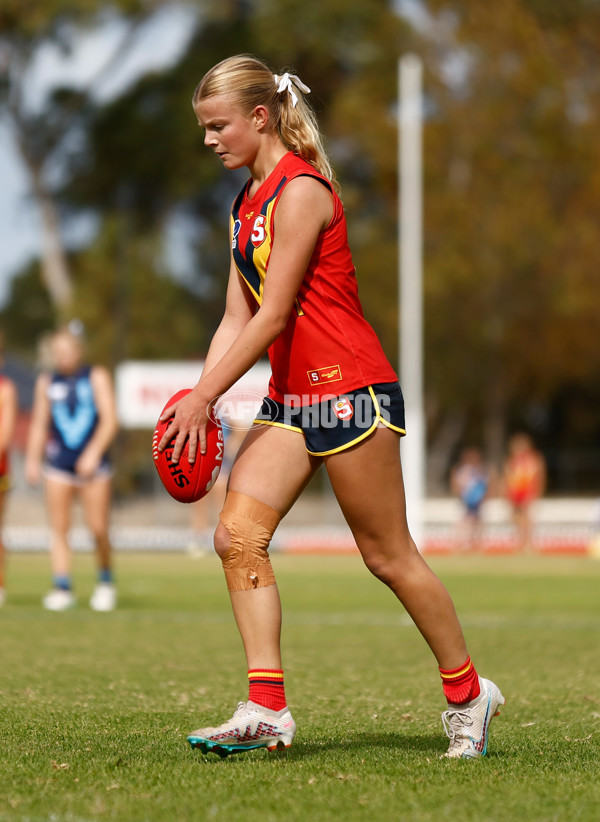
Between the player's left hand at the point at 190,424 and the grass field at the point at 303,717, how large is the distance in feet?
3.30

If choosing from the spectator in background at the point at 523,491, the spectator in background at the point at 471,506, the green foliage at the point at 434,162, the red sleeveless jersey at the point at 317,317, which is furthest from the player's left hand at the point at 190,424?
the green foliage at the point at 434,162

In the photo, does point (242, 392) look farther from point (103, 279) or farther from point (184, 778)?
point (103, 279)

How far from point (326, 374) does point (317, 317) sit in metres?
0.19

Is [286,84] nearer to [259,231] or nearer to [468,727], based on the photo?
[259,231]

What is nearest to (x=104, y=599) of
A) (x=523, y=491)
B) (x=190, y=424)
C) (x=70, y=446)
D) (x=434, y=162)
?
(x=70, y=446)

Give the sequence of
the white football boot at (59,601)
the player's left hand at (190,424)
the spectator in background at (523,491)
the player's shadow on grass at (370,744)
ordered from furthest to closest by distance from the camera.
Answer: the spectator in background at (523,491) → the white football boot at (59,601) → the player's shadow on grass at (370,744) → the player's left hand at (190,424)

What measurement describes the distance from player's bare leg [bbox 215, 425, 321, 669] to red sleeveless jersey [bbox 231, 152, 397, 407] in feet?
0.50

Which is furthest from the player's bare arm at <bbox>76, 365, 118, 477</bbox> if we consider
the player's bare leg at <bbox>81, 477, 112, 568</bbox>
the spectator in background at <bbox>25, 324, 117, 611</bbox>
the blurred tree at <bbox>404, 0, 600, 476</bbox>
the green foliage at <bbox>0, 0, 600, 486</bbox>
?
the blurred tree at <bbox>404, 0, 600, 476</bbox>

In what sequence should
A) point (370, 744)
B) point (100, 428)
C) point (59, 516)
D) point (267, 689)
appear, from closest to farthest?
point (267, 689), point (370, 744), point (59, 516), point (100, 428)

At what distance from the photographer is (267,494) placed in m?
4.43

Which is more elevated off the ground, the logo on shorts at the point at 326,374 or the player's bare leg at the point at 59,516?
the logo on shorts at the point at 326,374

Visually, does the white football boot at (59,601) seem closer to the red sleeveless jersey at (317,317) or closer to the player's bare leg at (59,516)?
the player's bare leg at (59,516)

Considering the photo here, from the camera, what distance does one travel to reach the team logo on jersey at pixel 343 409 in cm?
433

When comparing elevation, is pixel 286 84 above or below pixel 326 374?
above
